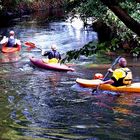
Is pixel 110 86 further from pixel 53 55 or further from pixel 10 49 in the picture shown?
pixel 10 49

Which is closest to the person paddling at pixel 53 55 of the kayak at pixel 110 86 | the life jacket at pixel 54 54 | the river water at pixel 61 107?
the life jacket at pixel 54 54

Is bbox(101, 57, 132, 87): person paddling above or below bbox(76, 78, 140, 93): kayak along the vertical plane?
above

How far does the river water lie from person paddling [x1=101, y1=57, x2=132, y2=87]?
1.21 ft

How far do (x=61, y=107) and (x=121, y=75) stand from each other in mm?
2214

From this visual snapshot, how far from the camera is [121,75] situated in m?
11.0

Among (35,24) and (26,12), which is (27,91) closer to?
(35,24)

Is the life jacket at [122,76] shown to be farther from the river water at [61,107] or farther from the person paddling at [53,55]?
the person paddling at [53,55]

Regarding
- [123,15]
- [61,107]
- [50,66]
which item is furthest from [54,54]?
[123,15]

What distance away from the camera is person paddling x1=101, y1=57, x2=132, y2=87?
11.0m

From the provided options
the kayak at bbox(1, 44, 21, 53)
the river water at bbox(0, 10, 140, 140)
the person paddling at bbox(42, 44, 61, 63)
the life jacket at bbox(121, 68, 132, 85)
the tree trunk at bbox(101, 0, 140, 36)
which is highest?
the tree trunk at bbox(101, 0, 140, 36)

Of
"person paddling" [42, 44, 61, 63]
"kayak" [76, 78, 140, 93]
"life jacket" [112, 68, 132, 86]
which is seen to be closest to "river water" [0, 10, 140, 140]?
"kayak" [76, 78, 140, 93]

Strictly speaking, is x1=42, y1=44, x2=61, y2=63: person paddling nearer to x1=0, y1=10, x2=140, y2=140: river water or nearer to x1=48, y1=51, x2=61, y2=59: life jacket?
x1=48, y1=51, x2=61, y2=59: life jacket

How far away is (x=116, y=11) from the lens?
10.5 ft

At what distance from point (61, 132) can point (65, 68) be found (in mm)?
7061
